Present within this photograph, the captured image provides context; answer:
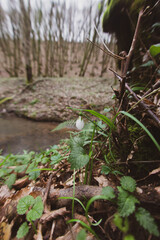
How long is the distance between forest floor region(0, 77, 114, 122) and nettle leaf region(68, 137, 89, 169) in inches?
106

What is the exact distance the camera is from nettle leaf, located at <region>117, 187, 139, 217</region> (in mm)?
431

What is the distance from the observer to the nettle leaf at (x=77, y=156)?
592 millimetres

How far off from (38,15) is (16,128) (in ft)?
29.9

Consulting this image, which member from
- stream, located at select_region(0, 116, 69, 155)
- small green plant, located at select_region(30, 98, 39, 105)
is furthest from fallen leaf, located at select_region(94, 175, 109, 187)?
small green plant, located at select_region(30, 98, 39, 105)

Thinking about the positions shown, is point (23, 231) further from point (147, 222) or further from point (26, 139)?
point (26, 139)

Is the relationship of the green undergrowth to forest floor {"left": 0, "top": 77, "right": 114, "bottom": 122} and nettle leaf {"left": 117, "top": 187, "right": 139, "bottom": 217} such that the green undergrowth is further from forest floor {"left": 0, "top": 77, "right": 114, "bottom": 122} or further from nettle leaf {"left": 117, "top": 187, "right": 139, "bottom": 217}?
forest floor {"left": 0, "top": 77, "right": 114, "bottom": 122}

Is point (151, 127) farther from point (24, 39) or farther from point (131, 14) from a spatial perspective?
point (24, 39)

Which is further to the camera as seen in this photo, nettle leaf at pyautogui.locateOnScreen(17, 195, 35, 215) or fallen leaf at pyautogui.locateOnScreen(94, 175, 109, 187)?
fallen leaf at pyautogui.locateOnScreen(94, 175, 109, 187)

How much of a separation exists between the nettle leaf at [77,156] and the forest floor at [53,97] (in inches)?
106

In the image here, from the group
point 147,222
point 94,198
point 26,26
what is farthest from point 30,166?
point 26,26

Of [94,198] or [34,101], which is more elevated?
[34,101]

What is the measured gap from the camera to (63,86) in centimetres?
556

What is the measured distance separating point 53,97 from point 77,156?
4.46m

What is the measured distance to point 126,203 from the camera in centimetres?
46
